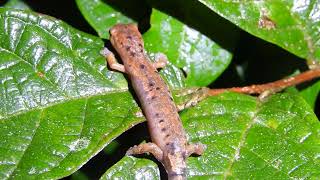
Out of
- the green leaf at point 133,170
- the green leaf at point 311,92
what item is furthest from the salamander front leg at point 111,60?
the green leaf at point 311,92

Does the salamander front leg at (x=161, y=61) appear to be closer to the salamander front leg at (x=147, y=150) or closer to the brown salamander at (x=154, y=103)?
the brown salamander at (x=154, y=103)

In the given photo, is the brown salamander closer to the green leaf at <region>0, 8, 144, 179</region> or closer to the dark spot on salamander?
the dark spot on salamander

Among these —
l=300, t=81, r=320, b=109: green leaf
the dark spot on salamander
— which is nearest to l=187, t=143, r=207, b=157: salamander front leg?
the dark spot on salamander

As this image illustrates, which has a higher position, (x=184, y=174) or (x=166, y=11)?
(x=166, y=11)

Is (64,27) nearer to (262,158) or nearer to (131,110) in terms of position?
(131,110)

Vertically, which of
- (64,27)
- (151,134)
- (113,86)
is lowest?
(151,134)

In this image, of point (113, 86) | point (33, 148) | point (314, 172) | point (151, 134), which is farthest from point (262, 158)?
point (33, 148)
